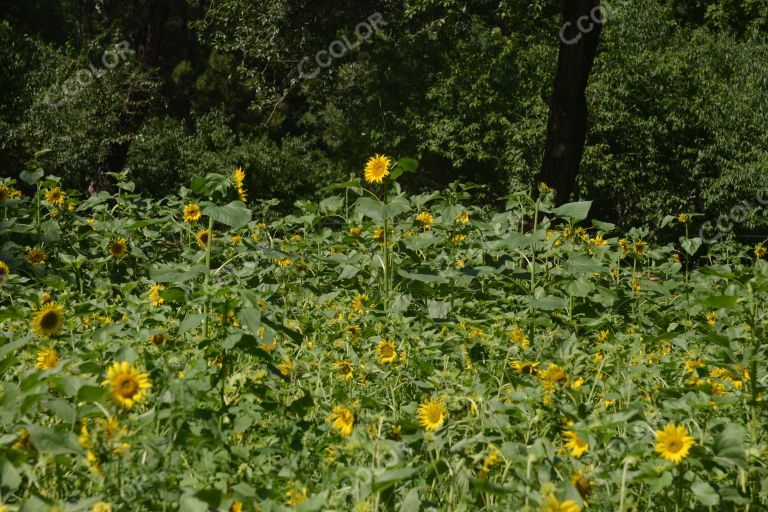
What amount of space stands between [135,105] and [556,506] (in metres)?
11.3

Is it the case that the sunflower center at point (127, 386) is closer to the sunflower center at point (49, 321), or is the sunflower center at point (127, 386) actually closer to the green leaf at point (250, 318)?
the green leaf at point (250, 318)

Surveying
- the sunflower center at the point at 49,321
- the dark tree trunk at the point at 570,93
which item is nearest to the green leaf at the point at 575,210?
the sunflower center at the point at 49,321

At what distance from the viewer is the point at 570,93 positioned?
252 inches

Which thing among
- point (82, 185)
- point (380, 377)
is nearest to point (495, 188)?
point (82, 185)

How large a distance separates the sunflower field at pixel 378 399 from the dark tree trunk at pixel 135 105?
8189 millimetres

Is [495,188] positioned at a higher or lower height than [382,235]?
lower

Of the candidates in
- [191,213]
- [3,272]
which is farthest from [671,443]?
[191,213]

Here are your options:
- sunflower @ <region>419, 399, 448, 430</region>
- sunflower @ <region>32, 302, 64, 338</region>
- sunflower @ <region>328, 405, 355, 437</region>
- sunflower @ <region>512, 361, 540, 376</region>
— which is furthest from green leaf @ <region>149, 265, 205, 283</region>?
sunflower @ <region>512, 361, 540, 376</region>

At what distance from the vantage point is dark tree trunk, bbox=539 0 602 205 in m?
6.37

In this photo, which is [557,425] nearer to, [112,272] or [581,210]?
[581,210]

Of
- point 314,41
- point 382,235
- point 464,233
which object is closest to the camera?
point 382,235

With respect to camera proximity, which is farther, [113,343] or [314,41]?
[314,41]

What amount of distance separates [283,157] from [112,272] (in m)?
18.6

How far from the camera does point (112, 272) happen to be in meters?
4.25
